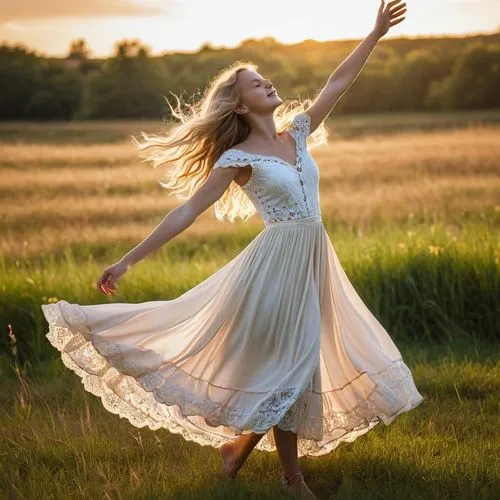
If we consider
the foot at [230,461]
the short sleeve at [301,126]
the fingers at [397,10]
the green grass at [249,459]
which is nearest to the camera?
the green grass at [249,459]

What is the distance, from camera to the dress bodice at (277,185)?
379 cm

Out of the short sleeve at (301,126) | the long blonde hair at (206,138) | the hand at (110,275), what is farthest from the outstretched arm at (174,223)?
the short sleeve at (301,126)

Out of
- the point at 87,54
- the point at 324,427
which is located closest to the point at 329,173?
the point at 324,427

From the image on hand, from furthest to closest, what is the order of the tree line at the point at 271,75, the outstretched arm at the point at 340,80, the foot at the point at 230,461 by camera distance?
the tree line at the point at 271,75 → the outstretched arm at the point at 340,80 → the foot at the point at 230,461

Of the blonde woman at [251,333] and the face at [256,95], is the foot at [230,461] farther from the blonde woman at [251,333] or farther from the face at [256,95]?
the face at [256,95]

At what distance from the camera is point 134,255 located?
12.1 feet

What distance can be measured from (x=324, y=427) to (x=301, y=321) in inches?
19.0

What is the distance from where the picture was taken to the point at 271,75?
29406 mm

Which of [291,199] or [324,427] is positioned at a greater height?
[291,199]

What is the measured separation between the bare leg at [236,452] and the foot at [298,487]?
218mm

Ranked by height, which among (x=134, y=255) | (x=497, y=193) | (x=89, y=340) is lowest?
(x=497, y=193)

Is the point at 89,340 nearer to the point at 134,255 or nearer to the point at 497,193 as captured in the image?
the point at 134,255

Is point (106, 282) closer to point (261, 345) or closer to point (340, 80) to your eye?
point (261, 345)

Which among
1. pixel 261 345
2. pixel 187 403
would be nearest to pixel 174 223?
pixel 261 345
